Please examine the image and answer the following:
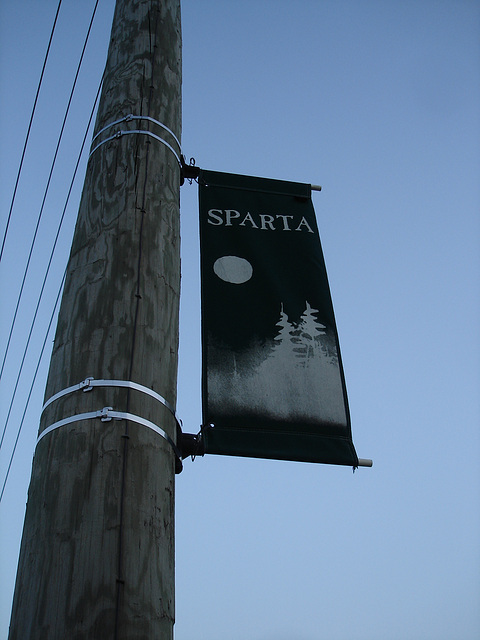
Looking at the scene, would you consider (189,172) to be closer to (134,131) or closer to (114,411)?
(134,131)

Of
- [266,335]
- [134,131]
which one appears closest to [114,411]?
[266,335]

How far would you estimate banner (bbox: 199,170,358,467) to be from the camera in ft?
10.4

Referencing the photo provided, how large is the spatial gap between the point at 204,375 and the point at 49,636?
1.39 metres

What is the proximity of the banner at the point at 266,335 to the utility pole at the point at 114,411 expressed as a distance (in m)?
0.35

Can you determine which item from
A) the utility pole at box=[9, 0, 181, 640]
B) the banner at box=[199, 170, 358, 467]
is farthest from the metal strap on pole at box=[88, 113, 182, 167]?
the banner at box=[199, 170, 358, 467]

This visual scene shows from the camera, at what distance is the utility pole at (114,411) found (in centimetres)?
227

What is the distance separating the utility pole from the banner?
35cm

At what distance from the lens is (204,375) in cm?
325

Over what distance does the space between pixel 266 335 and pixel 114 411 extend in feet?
3.65

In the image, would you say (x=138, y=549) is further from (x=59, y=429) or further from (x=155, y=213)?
(x=155, y=213)

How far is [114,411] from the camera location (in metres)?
2.61

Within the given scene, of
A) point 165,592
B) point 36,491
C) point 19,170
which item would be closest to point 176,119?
point 36,491

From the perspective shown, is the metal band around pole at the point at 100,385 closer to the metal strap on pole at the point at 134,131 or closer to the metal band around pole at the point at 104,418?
the metal band around pole at the point at 104,418

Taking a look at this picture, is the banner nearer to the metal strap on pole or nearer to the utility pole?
the utility pole
